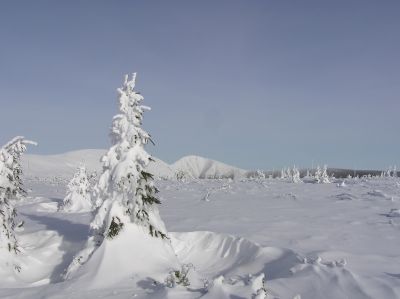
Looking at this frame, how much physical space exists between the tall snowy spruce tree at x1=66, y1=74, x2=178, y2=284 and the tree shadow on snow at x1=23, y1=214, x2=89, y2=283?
1.60 meters

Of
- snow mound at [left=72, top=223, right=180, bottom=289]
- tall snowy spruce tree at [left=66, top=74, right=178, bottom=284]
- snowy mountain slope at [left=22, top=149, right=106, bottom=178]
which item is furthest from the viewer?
snowy mountain slope at [left=22, top=149, right=106, bottom=178]

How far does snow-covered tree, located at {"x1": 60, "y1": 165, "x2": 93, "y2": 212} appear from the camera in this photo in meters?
25.4

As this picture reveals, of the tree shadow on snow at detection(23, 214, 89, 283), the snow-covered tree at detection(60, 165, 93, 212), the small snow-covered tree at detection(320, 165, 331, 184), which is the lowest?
the tree shadow on snow at detection(23, 214, 89, 283)

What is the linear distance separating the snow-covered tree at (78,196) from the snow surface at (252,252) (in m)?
2.02

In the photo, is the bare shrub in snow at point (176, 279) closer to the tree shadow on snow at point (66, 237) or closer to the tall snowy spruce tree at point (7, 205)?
the tree shadow on snow at point (66, 237)

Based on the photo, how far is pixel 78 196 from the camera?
85.5 ft

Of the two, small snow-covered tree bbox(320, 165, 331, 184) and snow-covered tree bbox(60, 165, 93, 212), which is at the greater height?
small snow-covered tree bbox(320, 165, 331, 184)

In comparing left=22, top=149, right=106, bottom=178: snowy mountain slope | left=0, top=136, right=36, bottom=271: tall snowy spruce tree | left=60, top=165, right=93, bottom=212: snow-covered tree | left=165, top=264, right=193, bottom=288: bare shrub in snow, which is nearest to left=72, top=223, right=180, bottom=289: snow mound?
left=165, top=264, right=193, bottom=288: bare shrub in snow

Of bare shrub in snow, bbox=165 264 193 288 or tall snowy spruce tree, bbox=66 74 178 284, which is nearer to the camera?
bare shrub in snow, bbox=165 264 193 288

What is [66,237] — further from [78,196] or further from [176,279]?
[78,196]

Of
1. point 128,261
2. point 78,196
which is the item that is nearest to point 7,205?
point 128,261

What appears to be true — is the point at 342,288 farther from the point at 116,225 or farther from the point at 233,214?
the point at 233,214

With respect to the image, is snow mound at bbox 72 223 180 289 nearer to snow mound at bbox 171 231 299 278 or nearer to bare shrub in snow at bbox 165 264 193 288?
bare shrub in snow at bbox 165 264 193 288

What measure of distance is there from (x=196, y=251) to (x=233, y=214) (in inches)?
198
